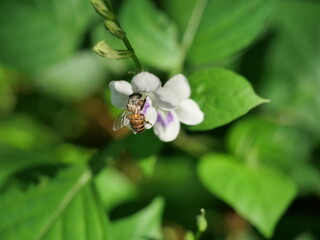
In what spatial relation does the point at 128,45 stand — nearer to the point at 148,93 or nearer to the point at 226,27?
the point at 148,93

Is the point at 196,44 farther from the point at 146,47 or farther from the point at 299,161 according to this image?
the point at 299,161

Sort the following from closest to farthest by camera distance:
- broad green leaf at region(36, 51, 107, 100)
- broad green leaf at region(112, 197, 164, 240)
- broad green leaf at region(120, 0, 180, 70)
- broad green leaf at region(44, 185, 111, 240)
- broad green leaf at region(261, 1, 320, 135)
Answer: broad green leaf at region(44, 185, 111, 240)
broad green leaf at region(112, 197, 164, 240)
broad green leaf at region(120, 0, 180, 70)
broad green leaf at region(261, 1, 320, 135)
broad green leaf at region(36, 51, 107, 100)

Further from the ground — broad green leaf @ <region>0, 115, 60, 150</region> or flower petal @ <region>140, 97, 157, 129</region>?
flower petal @ <region>140, 97, 157, 129</region>

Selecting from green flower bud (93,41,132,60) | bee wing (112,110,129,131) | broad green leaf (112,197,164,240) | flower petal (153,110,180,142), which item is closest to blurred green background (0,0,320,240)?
broad green leaf (112,197,164,240)

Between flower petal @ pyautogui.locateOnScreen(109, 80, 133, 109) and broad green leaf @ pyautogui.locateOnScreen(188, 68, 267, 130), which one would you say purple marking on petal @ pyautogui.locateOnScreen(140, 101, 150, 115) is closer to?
flower petal @ pyautogui.locateOnScreen(109, 80, 133, 109)

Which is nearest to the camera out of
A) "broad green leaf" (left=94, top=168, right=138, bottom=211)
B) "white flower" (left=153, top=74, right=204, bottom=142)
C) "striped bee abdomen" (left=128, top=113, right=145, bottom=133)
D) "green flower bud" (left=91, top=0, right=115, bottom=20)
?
"green flower bud" (left=91, top=0, right=115, bottom=20)

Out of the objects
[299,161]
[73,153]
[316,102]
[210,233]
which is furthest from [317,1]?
[73,153]

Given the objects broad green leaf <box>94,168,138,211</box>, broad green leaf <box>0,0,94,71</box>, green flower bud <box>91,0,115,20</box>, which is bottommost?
broad green leaf <box>94,168,138,211</box>
